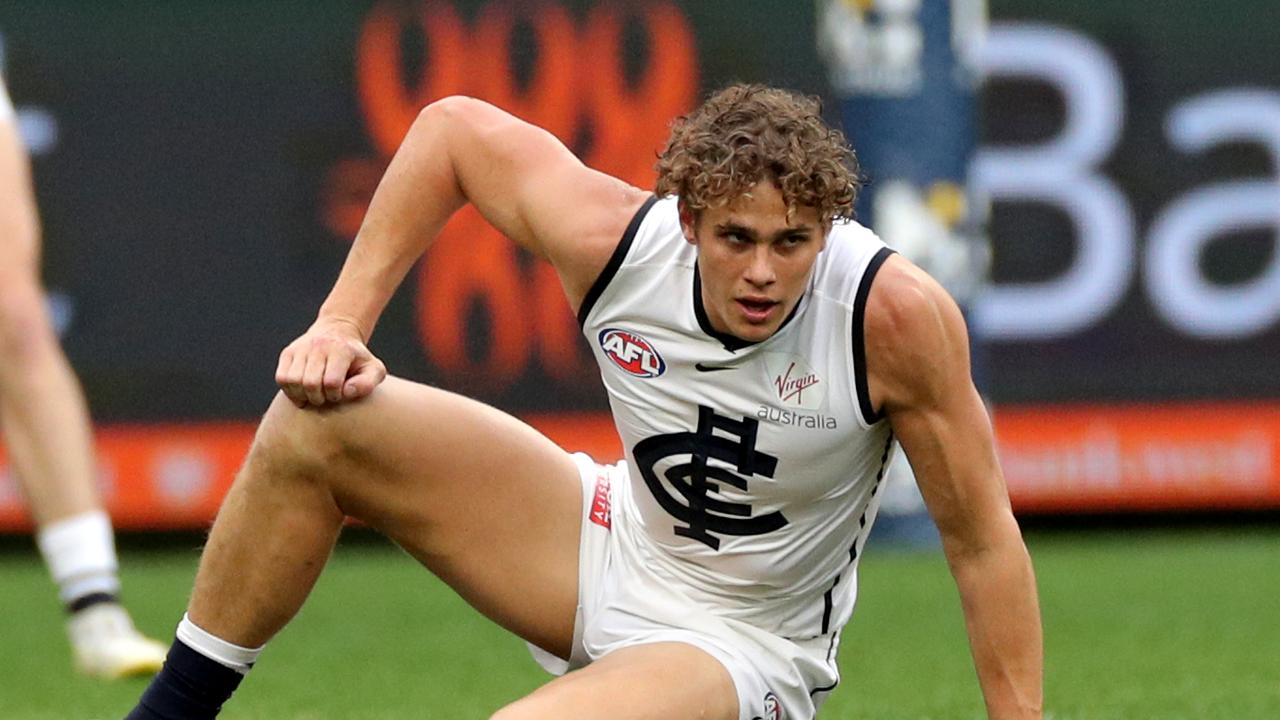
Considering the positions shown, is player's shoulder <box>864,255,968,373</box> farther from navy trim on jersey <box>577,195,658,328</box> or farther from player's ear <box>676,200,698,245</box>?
navy trim on jersey <box>577,195,658,328</box>

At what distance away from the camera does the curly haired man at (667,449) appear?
3643mm

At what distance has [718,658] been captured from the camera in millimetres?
3879

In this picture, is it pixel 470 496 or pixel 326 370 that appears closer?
pixel 326 370

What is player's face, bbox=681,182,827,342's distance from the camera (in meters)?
3.56

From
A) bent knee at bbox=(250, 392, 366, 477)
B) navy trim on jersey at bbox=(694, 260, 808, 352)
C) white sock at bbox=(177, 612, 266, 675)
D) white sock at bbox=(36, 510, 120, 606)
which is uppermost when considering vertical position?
navy trim on jersey at bbox=(694, 260, 808, 352)

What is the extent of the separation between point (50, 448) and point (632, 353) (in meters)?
2.10

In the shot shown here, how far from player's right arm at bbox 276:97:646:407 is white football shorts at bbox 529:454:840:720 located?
516 millimetres

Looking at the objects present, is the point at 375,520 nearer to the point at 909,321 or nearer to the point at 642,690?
the point at 642,690

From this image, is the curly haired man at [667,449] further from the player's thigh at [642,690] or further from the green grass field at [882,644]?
the green grass field at [882,644]

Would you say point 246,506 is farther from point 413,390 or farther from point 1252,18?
point 1252,18

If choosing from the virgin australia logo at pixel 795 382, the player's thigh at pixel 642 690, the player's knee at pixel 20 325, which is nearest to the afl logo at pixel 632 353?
the virgin australia logo at pixel 795 382

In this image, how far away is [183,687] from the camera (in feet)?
12.9

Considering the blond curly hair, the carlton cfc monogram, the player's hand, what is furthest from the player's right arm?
the carlton cfc monogram

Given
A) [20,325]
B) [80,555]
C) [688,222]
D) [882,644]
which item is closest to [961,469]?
[688,222]
